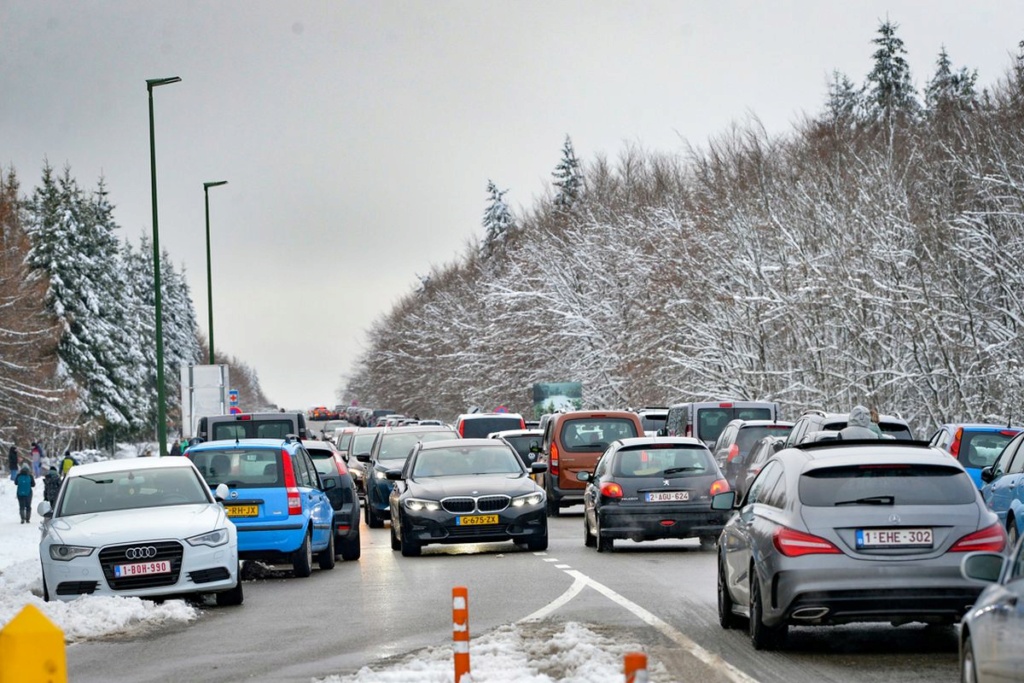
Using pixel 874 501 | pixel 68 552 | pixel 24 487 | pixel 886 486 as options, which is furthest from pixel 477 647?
pixel 24 487

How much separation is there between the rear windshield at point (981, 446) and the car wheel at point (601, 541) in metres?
4.98

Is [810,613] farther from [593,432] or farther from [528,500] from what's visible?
[593,432]

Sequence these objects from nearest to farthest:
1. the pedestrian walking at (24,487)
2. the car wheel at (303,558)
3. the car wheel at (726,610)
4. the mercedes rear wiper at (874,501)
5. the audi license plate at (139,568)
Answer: the mercedes rear wiper at (874,501) → the car wheel at (726,610) → the audi license plate at (139,568) → the car wheel at (303,558) → the pedestrian walking at (24,487)

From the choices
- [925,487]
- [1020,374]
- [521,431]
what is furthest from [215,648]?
[1020,374]

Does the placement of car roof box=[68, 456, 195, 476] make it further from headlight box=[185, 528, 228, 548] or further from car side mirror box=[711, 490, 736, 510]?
car side mirror box=[711, 490, 736, 510]

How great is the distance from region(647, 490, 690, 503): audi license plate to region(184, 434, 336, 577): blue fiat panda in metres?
4.14

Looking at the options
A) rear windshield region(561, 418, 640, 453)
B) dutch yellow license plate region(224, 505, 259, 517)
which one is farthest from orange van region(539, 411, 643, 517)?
dutch yellow license plate region(224, 505, 259, 517)

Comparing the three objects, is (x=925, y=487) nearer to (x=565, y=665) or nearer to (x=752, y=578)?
(x=752, y=578)

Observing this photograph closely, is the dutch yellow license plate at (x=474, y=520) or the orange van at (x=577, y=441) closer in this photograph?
the dutch yellow license plate at (x=474, y=520)

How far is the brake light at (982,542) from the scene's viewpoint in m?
11.4

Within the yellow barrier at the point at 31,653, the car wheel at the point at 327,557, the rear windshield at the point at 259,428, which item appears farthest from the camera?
the rear windshield at the point at 259,428

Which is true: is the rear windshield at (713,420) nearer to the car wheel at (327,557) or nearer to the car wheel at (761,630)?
the car wheel at (327,557)

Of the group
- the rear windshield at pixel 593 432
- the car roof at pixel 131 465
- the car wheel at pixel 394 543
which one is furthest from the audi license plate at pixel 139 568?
the rear windshield at pixel 593 432

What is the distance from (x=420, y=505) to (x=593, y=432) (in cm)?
948
